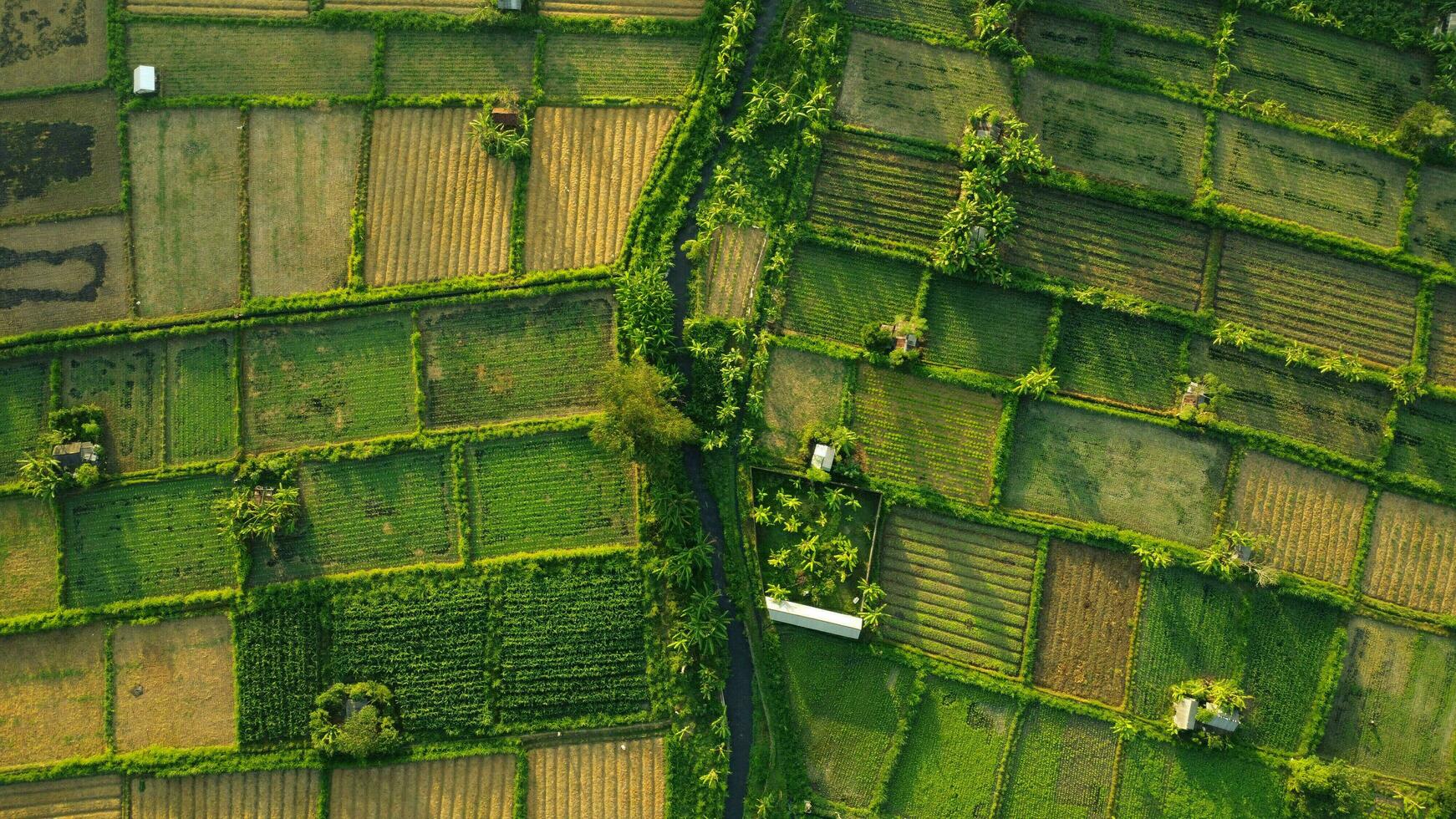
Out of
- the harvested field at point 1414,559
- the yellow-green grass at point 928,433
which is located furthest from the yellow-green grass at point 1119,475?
the harvested field at point 1414,559

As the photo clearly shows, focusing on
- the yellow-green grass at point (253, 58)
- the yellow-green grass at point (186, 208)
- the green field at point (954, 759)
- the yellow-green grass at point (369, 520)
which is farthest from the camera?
the yellow-green grass at point (253, 58)

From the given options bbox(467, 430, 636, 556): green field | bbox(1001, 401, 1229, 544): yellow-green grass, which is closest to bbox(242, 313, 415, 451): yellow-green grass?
bbox(467, 430, 636, 556): green field

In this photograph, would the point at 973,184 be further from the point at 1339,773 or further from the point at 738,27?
the point at 1339,773

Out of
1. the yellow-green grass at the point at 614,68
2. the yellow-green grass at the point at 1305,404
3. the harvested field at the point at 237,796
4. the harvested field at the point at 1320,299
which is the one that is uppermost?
the yellow-green grass at the point at 614,68

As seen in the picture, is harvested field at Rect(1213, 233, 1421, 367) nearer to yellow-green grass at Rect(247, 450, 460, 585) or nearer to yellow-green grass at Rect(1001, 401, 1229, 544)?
yellow-green grass at Rect(1001, 401, 1229, 544)

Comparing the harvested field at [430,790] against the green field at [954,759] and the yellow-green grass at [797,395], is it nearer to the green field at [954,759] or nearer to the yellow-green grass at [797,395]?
the green field at [954,759]

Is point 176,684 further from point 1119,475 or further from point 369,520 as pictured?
point 1119,475

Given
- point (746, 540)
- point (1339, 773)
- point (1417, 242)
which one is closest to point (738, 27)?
point (746, 540)
